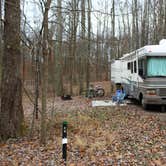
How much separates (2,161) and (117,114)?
7.32 metres

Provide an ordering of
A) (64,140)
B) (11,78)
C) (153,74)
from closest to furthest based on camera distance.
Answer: (64,140)
(11,78)
(153,74)

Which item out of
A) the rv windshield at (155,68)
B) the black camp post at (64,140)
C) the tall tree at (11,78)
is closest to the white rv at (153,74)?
the rv windshield at (155,68)

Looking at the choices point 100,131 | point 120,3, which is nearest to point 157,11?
point 120,3

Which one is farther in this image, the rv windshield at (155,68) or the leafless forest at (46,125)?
the rv windshield at (155,68)

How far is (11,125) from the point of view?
880 centimetres

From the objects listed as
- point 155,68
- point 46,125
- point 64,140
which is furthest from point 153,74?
point 64,140

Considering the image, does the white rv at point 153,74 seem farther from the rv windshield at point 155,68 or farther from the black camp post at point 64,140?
the black camp post at point 64,140

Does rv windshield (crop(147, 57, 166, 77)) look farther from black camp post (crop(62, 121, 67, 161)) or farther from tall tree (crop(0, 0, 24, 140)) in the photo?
black camp post (crop(62, 121, 67, 161))

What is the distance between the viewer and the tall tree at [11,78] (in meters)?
8.55

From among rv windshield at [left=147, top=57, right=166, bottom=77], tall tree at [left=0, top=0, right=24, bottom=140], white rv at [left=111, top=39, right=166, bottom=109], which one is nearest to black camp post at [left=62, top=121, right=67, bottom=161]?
tall tree at [left=0, top=0, right=24, bottom=140]

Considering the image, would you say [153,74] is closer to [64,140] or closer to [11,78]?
[11,78]

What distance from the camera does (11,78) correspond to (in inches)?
343

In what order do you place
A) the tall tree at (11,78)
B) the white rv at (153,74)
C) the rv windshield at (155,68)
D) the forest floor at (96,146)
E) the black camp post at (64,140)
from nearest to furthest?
the black camp post at (64,140), the forest floor at (96,146), the tall tree at (11,78), the white rv at (153,74), the rv windshield at (155,68)

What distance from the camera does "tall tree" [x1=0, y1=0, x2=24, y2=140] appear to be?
28.1 feet
